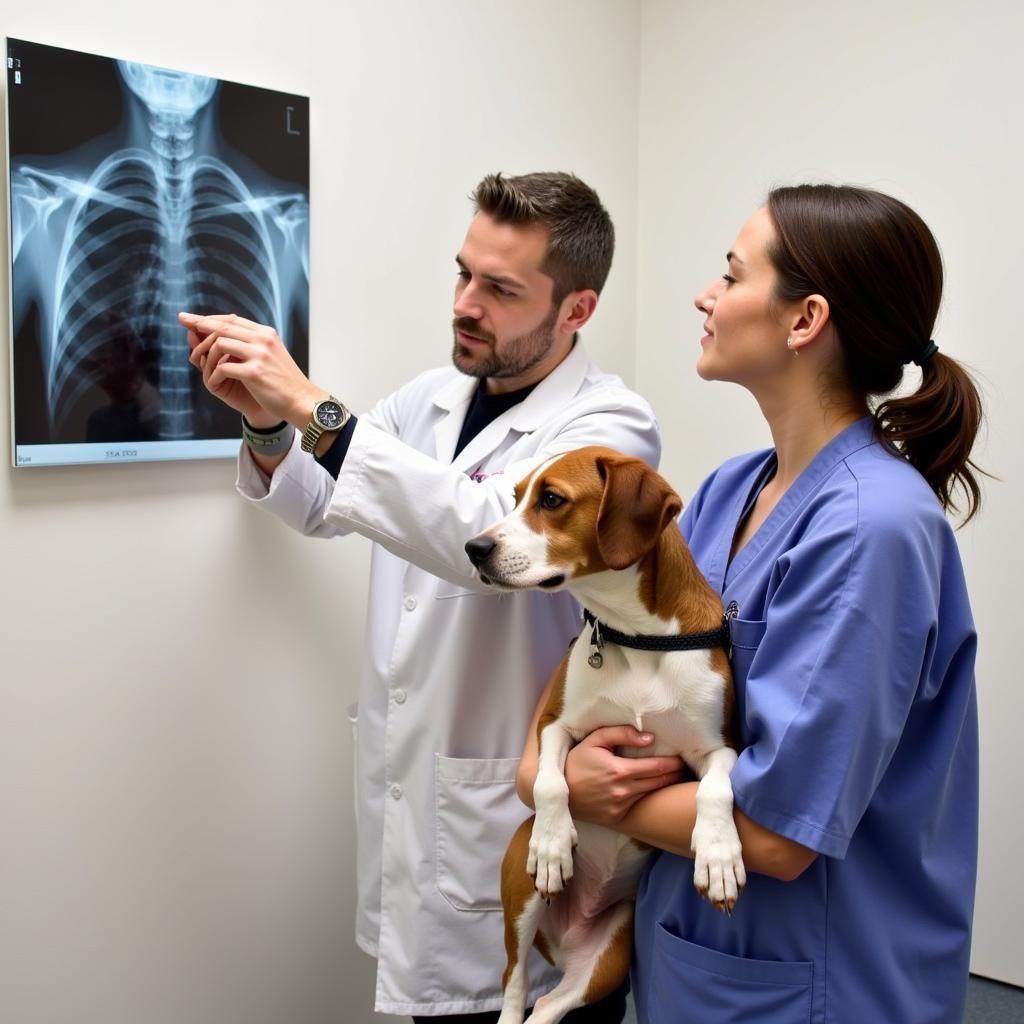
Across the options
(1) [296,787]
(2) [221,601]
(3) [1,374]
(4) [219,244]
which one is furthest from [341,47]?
(1) [296,787]

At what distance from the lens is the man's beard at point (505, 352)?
158cm

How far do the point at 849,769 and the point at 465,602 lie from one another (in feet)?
2.13

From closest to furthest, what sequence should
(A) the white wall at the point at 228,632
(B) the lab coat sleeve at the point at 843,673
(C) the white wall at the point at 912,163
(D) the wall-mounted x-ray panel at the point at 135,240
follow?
(B) the lab coat sleeve at the point at 843,673 → (D) the wall-mounted x-ray panel at the point at 135,240 → (A) the white wall at the point at 228,632 → (C) the white wall at the point at 912,163

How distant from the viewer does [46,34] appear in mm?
1452

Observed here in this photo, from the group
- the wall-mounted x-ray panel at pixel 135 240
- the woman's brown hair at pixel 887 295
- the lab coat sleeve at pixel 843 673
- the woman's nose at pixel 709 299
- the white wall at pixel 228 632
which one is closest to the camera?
the lab coat sleeve at pixel 843 673

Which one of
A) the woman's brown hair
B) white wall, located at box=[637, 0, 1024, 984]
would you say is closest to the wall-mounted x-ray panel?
the woman's brown hair

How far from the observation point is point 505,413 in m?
1.61

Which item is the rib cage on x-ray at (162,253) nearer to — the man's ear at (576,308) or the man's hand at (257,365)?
the man's hand at (257,365)

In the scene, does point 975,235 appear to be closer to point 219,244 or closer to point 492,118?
point 492,118

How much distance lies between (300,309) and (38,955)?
3.67ft

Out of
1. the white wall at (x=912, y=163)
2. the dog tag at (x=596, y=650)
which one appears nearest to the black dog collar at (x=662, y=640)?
the dog tag at (x=596, y=650)

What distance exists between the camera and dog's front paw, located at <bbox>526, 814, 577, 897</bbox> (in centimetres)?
118

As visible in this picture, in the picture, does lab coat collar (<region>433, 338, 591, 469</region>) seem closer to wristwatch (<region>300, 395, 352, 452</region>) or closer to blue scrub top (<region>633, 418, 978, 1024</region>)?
wristwatch (<region>300, 395, 352, 452</region>)

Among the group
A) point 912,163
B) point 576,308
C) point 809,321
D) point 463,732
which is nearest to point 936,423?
point 809,321
